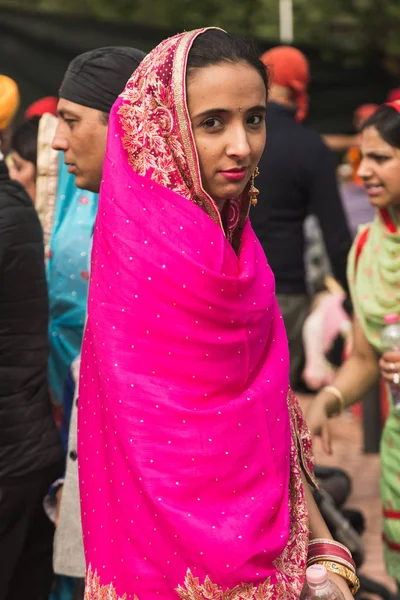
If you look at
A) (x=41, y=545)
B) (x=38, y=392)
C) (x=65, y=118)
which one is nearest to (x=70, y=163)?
(x=65, y=118)

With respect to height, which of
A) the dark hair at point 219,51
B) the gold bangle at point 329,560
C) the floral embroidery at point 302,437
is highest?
the dark hair at point 219,51

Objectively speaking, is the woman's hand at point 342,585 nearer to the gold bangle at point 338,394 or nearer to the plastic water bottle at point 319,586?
the plastic water bottle at point 319,586

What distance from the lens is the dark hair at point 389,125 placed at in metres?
4.24

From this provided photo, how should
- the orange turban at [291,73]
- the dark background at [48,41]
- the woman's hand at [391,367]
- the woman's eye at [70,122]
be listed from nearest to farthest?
the woman's eye at [70,122], the woman's hand at [391,367], the orange turban at [291,73], the dark background at [48,41]

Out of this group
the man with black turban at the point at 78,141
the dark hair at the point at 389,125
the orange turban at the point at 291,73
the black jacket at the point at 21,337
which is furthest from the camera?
the orange turban at the point at 291,73

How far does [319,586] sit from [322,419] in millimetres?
1280

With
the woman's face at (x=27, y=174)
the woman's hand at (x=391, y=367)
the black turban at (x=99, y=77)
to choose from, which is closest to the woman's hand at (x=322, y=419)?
the woman's hand at (x=391, y=367)

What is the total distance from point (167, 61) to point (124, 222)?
13.5 inches

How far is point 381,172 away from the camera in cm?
421

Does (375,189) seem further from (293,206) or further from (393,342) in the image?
(293,206)

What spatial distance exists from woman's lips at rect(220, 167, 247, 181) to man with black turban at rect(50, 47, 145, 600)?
3.38 feet

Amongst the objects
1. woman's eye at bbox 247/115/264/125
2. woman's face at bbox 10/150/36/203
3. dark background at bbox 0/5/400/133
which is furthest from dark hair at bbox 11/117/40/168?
dark background at bbox 0/5/400/133

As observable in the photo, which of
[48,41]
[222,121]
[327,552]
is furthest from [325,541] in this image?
[48,41]

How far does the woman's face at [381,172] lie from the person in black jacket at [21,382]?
1338mm
